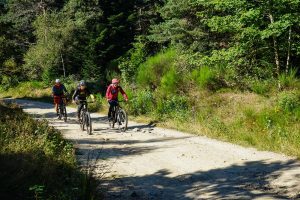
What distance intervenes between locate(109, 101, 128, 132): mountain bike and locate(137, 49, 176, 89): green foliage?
183 inches

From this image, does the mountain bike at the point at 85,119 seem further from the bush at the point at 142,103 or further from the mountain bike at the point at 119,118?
the bush at the point at 142,103

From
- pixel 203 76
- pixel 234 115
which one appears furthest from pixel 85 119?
pixel 234 115

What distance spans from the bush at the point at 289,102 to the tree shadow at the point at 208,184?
381cm

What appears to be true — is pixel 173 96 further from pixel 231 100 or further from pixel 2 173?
pixel 2 173

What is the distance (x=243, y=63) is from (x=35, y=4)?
1742 inches

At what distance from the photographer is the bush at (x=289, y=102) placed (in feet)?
41.9

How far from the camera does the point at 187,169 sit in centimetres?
937

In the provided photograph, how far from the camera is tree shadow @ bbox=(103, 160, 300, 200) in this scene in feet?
24.8

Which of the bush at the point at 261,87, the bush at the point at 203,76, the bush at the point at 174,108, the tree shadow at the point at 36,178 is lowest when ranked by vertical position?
the tree shadow at the point at 36,178

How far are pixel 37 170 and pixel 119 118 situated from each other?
817 centimetres

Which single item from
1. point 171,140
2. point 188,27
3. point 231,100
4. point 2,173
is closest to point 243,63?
point 231,100

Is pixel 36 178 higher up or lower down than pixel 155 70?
lower down

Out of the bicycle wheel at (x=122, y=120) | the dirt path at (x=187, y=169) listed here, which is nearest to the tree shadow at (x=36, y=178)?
the dirt path at (x=187, y=169)

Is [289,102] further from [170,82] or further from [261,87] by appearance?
[170,82]
